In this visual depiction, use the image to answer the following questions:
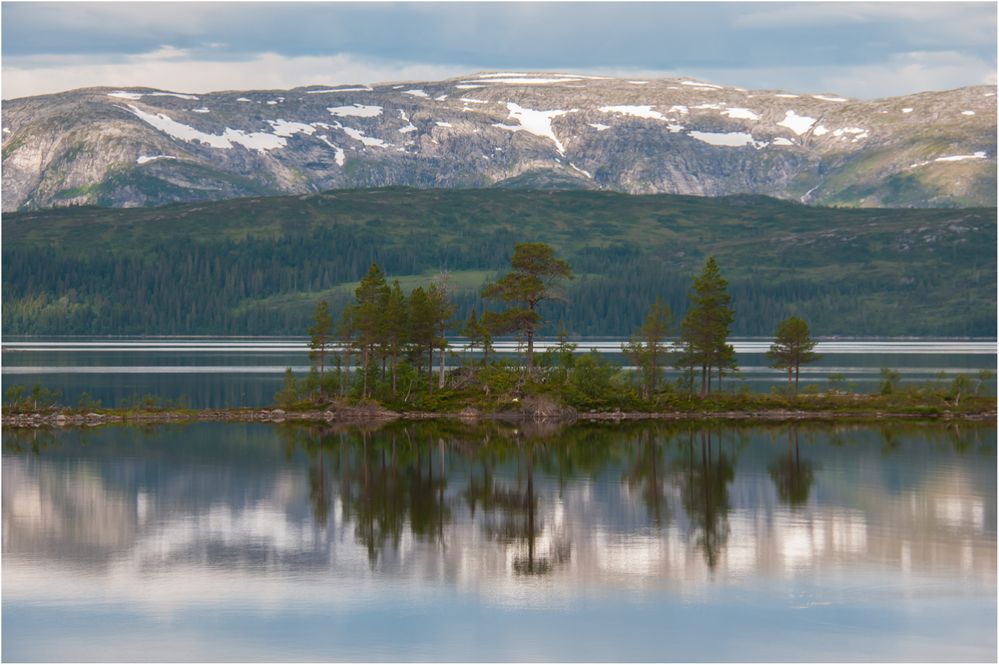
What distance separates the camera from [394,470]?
64.3m

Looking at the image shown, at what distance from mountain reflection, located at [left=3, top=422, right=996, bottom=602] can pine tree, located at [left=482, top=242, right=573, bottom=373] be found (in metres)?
11.4

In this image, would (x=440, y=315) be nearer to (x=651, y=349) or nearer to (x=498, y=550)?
(x=651, y=349)

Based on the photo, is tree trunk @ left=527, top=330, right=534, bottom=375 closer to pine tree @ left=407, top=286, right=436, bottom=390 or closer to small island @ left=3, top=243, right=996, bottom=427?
small island @ left=3, top=243, right=996, bottom=427

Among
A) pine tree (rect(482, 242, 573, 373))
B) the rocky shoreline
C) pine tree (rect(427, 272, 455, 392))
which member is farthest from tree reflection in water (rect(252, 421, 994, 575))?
pine tree (rect(482, 242, 573, 373))

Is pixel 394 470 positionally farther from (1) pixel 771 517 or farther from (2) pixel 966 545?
(2) pixel 966 545

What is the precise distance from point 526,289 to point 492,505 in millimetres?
36042

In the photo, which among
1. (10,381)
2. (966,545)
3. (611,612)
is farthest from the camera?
(10,381)

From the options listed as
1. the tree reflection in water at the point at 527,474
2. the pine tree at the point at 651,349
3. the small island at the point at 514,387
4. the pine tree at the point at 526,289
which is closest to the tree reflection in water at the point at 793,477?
the tree reflection in water at the point at 527,474

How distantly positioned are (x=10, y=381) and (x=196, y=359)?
68.4 m

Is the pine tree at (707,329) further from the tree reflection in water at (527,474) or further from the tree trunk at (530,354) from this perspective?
the tree reflection in water at (527,474)

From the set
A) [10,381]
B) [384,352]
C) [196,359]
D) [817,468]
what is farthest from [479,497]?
[196,359]

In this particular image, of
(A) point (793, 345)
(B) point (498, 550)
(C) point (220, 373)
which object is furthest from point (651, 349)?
(C) point (220, 373)

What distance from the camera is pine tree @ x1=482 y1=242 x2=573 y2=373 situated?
A: 89250 millimetres

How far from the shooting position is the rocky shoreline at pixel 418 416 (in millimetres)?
85688
